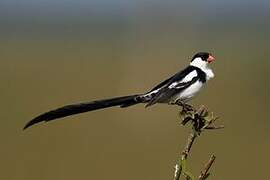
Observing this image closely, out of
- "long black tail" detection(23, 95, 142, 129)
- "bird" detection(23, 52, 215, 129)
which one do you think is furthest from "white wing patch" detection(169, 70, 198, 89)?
"long black tail" detection(23, 95, 142, 129)

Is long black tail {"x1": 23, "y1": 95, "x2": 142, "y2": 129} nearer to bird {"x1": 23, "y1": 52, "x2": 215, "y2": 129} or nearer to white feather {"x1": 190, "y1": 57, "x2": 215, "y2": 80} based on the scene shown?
bird {"x1": 23, "y1": 52, "x2": 215, "y2": 129}

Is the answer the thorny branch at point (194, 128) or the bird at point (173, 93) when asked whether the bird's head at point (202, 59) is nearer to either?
the bird at point (173, 93)

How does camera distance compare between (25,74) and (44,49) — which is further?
(44,49)

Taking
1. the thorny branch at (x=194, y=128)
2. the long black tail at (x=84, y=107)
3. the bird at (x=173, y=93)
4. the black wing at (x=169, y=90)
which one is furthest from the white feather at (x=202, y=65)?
the thorny branch at (x=194, y=128)

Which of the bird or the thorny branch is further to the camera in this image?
the bird

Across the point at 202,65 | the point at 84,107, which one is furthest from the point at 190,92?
the point at 84,107

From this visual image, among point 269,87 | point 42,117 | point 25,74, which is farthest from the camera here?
point 25,74

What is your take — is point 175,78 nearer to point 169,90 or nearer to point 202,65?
point 169,90

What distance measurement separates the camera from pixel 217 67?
1664cm

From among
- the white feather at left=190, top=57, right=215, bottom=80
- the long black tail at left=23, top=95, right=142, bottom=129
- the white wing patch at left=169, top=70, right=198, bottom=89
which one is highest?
the white feather at left=190, top=57, right=215, bottom=80

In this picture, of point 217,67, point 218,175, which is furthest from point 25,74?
point 218,175

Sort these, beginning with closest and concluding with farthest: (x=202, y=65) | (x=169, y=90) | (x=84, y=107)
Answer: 1. (x=84, y=107)
2. (x=169, y=90)
3. (x=202, y=65)

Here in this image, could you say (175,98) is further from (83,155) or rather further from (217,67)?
(217,67)

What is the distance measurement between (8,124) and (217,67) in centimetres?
700
